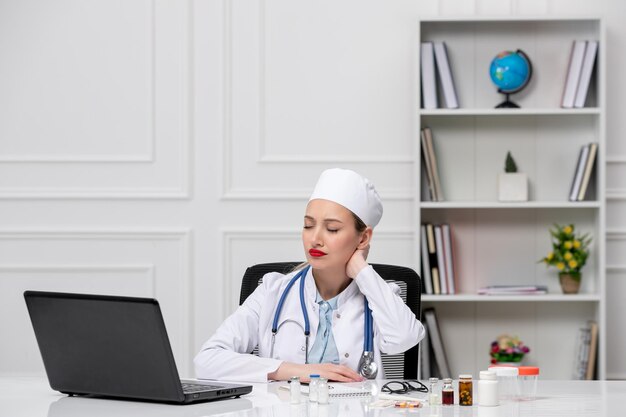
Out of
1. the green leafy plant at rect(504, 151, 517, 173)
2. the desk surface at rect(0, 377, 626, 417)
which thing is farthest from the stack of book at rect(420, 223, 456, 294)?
the desk surface at rect(0, 377, 626, 417)

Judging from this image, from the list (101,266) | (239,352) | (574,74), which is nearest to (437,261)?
(574,74)

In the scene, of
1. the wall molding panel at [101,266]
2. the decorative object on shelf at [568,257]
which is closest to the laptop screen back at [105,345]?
the wall molding panel at [101,266]

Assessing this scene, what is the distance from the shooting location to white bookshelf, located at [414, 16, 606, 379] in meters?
4.10

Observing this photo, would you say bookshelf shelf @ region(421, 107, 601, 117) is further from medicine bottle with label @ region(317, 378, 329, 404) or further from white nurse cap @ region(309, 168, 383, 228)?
medicine bottle with label @ region(317, 378, 329, 404)

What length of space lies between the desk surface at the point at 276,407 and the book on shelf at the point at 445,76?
222 centimetres

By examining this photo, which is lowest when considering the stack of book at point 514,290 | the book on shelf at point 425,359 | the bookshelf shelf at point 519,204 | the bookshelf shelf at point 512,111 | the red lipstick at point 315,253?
the book on shelf at point 425,359

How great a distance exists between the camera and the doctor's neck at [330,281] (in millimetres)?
2383

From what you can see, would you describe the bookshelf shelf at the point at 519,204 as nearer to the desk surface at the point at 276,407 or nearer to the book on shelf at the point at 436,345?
the book on shelf at the point at 436,345

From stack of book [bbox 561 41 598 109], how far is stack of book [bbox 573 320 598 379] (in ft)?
3.23

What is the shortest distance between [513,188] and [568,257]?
0.38 m

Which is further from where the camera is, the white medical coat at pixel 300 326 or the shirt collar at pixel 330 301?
the shirt collar at pixel 330 301

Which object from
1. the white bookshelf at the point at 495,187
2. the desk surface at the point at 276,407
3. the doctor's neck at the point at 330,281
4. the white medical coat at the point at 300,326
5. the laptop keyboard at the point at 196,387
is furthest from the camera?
the white bookshelf at the point at 495,187

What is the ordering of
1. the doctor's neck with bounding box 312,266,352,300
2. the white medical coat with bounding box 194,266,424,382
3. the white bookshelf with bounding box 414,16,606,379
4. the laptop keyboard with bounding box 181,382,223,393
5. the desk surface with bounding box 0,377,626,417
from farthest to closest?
the white bookshelf with bounding box 414,16,606,379 → the doctor's neck with bounding box 312,266,352,300 → the white medical coat with bounding box 194,266,424,382 → the laptop keyboard with bounding box 181,382,223,393 → the desk surface with bounding box 0,377,626,417

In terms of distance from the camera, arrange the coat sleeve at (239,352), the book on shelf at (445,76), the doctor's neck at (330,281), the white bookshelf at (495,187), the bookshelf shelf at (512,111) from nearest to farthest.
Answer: the coat sleeve at (239,352) < the doctor's neck at (330,281) < the bookshelf shelf at (512,111) < the book on shelf at (445,76) < the white bookshelf at (495,187)
